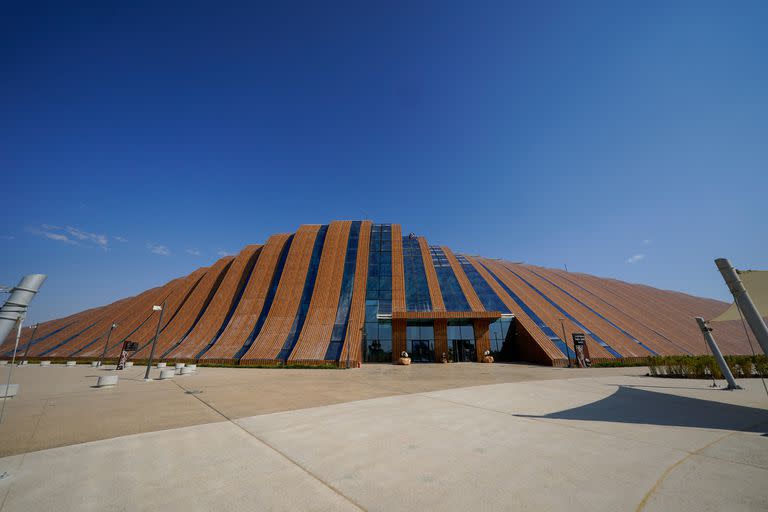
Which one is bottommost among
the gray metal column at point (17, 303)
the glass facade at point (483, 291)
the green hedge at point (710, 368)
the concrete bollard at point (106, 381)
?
the concrete bollard at point (106, 381)

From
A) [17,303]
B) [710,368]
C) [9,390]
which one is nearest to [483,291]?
[710,368]

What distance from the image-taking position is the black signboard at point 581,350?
952 inches

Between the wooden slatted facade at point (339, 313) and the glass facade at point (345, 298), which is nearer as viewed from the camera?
the glass facade at point (345, 298)

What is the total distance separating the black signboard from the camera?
24.2 meters

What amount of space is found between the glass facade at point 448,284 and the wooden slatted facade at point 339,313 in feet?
0.71

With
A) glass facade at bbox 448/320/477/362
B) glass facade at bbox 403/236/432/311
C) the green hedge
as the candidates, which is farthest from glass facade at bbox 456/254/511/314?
the green hedge

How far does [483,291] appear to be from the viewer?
3356 centimetres

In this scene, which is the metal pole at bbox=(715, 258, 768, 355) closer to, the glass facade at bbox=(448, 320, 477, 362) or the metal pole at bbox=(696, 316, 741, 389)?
the metal pole at bbox=(696, 316, 741, 389)

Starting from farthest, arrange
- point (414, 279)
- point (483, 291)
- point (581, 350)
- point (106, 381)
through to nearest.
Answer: point (414, 279)
point (483, 291)
point (581, 350)
point (106, 381)

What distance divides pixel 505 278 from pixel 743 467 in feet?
111

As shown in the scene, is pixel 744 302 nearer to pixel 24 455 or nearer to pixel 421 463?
pixel 421 463

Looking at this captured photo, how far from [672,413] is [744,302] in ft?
11.7

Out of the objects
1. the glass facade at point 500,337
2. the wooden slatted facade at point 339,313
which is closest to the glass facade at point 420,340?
the wooden slatted facade at point 339,313

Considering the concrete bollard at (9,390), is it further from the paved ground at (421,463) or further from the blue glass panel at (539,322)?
the blue glass panel at (539,322)
